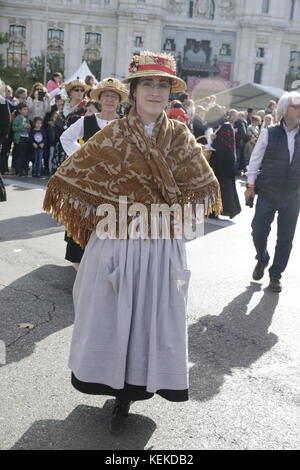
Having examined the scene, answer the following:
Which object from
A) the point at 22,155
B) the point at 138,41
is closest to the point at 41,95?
the point at 22,155

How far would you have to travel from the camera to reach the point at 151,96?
10.0 ft

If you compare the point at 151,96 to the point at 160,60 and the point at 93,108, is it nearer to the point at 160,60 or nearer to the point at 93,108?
the point at 160,60

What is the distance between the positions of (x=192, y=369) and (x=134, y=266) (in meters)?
1.19

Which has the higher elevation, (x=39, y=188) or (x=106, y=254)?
(x=106, y=254)

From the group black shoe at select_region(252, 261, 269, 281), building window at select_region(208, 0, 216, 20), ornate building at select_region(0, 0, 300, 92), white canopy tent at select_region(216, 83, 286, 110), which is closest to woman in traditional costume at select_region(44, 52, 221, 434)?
black shoe at select_region(252, 261, 269, 281)

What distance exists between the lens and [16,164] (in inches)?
529

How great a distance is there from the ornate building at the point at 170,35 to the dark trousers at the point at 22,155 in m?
59.2

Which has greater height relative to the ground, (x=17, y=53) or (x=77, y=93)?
(x=17, y=53)

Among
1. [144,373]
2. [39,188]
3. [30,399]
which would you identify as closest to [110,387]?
[144,373]

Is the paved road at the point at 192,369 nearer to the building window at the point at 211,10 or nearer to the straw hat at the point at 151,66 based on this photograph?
the straw hat at the point at 151,66

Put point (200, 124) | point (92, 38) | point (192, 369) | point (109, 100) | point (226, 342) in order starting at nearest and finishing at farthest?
point (192, 369), point (226, 342), point (109, 100), point (200, 124), point (92, 38)
